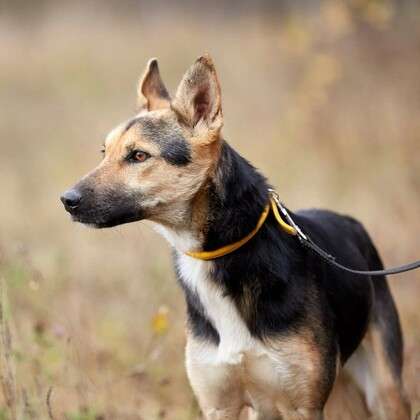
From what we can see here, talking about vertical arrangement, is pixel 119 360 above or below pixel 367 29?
below

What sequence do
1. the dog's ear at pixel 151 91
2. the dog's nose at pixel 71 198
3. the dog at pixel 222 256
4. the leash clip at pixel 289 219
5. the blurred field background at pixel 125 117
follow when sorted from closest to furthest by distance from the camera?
the dog's nose at pixel 71 198 → the dog at pixel 222 256 → the leash clip at pixel 289 219 → the dog's ear at pixel 151 91 → the blurred field background at pixel 125 117

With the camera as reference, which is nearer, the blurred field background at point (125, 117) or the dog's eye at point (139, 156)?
the dog's eye at point (139, 156)

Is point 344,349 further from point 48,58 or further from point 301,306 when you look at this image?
point 48,58

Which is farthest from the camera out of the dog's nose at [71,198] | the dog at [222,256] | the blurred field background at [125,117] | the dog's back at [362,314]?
the blurred field background at [125,117]

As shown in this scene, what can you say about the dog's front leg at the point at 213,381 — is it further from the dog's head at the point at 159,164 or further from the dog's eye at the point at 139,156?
the dog's eye at the point at 139,156

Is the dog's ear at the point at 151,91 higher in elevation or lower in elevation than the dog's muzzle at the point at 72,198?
higher

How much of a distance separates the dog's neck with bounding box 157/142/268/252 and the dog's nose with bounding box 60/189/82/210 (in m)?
0.59

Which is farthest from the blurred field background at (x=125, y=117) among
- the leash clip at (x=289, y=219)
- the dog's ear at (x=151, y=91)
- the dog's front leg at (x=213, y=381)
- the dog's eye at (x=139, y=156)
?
the leash clip at (x=289, y=219)

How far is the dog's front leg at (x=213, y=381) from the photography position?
4.62 m

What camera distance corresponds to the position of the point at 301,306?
460 cm

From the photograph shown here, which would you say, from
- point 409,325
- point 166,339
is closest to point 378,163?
point 409,325

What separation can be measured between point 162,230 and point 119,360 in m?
2.72

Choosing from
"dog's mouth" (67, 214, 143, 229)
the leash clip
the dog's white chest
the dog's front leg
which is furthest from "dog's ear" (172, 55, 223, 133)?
the dog's front leg

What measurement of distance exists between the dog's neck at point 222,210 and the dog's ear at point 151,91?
762 millimetres
